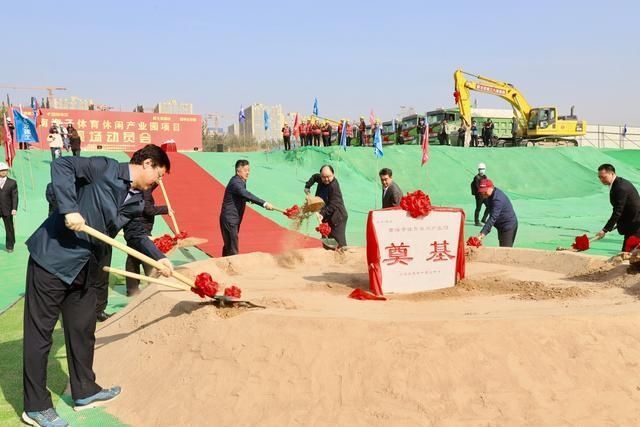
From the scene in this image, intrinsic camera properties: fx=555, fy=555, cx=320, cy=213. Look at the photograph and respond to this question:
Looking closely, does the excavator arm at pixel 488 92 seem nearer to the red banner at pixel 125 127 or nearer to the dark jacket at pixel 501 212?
the red banner at pixel 125 127

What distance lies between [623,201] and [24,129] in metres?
14.8

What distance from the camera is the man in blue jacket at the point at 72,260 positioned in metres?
3.46

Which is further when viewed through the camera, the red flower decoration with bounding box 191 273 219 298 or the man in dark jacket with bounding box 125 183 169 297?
the man in dark jacket with bounding box 125 183 169 297

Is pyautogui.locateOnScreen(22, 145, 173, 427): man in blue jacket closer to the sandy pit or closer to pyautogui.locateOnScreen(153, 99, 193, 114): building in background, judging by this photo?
the sandy pit

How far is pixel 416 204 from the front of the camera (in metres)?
5.27

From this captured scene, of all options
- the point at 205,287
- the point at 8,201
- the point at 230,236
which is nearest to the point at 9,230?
the point at 8,201

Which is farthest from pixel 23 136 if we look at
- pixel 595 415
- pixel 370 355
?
pixel 595 415

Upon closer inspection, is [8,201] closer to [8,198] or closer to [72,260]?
[8,198]

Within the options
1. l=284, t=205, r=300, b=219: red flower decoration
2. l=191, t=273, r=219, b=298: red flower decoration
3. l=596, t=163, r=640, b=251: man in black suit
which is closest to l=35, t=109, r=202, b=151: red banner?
l=284, t=205, r=300, b=219: red flower decoration

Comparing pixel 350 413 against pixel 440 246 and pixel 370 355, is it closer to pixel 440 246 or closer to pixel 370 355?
pixel 370 355

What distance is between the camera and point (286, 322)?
3.83 metres

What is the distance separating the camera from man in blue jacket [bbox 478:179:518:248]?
6.94m

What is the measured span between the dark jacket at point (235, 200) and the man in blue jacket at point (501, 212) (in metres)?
2.86

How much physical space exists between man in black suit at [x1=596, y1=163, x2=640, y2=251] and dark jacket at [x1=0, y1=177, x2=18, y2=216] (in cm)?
958
